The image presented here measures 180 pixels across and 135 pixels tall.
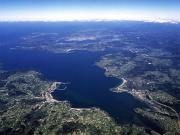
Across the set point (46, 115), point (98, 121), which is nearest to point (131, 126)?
point (98, 121)

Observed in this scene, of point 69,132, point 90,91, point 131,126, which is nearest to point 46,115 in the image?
point 69,132

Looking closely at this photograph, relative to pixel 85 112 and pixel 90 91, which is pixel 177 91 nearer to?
pixel 90 91

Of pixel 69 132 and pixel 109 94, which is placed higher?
pixel 69 132

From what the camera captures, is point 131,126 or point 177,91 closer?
point 131,126

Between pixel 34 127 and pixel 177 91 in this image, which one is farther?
pixel 177 91

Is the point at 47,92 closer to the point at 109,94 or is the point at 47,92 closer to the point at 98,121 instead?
the point at 109,94

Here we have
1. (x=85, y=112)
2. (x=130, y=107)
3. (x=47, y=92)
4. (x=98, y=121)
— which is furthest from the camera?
(x=47, y=92)

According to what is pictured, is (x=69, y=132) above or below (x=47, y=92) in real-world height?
Answer: above

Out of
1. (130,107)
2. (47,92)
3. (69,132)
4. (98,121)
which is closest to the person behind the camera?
(69,132)

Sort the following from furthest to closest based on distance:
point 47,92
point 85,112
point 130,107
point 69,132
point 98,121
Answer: point 47,92 < point 130,107 < point 85,112 < point 98,121 < point 69,132
